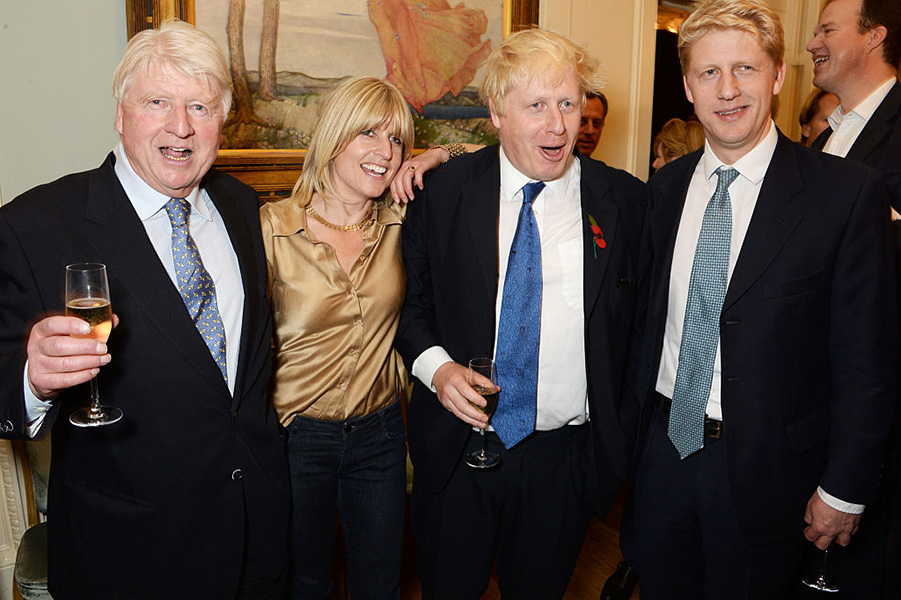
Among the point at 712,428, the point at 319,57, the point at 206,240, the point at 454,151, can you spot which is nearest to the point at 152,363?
the point at 206,240

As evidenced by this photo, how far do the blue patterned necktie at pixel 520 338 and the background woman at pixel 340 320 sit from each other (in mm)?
379

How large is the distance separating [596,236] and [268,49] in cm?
183

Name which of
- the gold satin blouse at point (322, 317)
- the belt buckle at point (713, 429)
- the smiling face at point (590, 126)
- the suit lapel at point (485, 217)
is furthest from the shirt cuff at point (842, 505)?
the smiling face at point (590, 126)

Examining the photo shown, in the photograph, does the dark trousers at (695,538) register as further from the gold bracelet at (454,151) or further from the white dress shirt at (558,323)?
the gold bracelet at (454,151)

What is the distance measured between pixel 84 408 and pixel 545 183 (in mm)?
1315

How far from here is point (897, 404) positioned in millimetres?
2426

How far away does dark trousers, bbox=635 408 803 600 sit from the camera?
6.26 feet

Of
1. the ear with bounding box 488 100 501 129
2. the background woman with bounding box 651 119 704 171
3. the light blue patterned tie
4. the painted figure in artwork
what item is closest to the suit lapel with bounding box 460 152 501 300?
the ear with bounding box 488 100 501 129

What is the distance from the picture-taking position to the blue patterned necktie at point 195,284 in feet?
5.34

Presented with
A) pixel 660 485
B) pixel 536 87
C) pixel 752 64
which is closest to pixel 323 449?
pixel 660 485

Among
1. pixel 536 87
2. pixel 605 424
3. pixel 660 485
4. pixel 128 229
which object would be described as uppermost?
pixel 536 87

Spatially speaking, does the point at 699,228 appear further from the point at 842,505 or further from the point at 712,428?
the point at 842,505

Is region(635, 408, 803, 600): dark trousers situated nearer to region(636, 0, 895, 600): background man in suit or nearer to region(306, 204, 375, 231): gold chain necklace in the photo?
region(636, 0, 895, 600): background man in suit

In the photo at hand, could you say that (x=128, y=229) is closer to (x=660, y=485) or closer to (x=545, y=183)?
(x=545, y=183)
